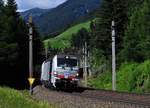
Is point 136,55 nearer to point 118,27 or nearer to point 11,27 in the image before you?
point 118,27

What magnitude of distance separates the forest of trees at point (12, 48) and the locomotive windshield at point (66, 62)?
38.9 m

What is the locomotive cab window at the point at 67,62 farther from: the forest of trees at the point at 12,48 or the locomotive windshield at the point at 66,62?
the forest of trees at the point at 12,48

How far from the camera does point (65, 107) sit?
27.3 meters

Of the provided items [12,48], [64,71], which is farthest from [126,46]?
[64,71]

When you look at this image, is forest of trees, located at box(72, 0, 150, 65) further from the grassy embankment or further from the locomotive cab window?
the locomotive cab window

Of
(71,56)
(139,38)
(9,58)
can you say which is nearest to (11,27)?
(9,58)

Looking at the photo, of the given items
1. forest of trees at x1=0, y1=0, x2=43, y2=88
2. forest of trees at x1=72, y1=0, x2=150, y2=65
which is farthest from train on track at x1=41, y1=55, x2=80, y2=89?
forest of trees at x1=0, y1=0, x2=43, y2=88

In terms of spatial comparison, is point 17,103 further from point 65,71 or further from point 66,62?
point 66,62

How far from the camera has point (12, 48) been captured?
8444 centimetres

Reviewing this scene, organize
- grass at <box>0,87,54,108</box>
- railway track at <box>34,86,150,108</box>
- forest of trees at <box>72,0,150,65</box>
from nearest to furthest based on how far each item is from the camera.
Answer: grass at <box>0,87,54,108</box> < railway track at <box>34,86,150,108</box> < forest of trees at <box>72,0,150,65</box>

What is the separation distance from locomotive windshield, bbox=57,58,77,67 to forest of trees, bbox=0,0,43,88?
1530 inches

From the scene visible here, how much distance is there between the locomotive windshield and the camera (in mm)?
41625

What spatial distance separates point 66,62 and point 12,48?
4384cm

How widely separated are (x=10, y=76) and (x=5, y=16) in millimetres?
12952
